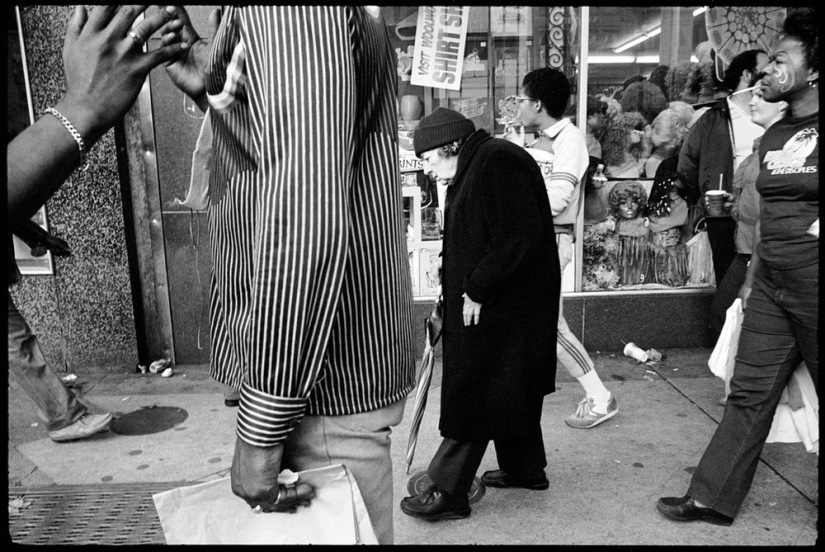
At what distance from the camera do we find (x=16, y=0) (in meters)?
1.13

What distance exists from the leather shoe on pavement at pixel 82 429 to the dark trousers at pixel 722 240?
4512mm

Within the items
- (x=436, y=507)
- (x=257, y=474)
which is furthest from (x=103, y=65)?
(x=436, y=507)

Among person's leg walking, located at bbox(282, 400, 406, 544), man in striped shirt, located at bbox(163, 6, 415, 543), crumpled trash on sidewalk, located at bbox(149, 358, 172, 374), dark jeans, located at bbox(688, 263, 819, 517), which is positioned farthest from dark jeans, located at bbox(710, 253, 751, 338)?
crumpled trash on sidewalk, located at bbox(149, 358, 172, 374)

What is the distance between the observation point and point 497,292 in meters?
2.88

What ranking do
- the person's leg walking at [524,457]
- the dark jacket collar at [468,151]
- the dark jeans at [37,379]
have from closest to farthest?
the dark jacket collar at [468,151] < the person's leg walking at [524,457] < the dark jeans at [37,379]

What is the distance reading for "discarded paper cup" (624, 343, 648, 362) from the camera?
5.22 metres

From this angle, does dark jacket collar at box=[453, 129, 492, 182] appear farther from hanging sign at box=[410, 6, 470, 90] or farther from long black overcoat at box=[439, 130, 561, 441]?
hanging sign at box=[410, 6, 470, 90]

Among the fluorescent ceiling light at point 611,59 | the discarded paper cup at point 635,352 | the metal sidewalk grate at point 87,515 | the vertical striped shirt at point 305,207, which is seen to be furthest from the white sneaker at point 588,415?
the fluorescent ceiling light at point 611,59

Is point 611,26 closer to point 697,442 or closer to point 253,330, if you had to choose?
point 697,442

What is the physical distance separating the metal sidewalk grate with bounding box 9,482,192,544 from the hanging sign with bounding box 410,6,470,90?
379cm

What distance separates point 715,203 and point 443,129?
2.60 m

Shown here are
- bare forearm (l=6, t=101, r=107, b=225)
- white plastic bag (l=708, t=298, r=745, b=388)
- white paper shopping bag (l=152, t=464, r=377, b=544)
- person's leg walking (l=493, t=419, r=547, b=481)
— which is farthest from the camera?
person's leg walking (l=493, t=419, r=547, b=481)

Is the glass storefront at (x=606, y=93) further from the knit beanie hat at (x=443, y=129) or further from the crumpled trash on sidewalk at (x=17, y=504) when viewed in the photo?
the crumpled trash on sidewalk at (x=17, y=504)

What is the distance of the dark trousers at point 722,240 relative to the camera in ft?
15.7
